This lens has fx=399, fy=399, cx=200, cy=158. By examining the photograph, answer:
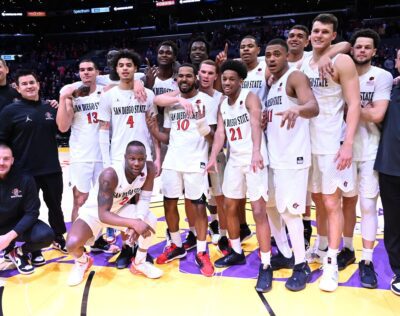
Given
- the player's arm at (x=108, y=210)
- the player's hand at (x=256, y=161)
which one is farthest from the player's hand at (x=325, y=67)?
the player's arm at (x=108, y=210)

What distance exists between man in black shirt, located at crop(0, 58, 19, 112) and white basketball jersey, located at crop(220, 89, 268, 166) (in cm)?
267

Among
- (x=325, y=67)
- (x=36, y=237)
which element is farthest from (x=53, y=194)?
(x=325, y=67)

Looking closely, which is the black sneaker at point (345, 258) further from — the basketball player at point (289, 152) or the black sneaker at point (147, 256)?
the black sneaker at point (147, 256)

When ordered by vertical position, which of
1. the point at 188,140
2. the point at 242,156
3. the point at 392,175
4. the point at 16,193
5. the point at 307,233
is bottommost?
the point at 307,233

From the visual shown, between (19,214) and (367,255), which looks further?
(19,214)

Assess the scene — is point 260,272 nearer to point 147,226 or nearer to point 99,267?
point 147,226

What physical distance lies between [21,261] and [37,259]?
0.18 m

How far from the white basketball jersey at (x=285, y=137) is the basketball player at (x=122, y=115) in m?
1.37

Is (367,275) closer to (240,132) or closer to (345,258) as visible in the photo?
(345,258)

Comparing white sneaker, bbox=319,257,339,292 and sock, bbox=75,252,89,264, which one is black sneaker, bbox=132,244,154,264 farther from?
white sneaker, bbox=319,257,339,292

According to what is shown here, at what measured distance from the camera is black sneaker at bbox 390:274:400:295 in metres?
3.65

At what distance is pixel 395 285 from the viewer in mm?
3689

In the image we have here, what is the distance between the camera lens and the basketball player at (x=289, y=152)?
12.3ft

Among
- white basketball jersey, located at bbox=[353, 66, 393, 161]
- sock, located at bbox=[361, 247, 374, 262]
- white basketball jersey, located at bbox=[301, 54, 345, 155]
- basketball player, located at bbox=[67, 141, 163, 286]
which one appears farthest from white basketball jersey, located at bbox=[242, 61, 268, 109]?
sock, located at bbox=[361, 247, 374, 262]
